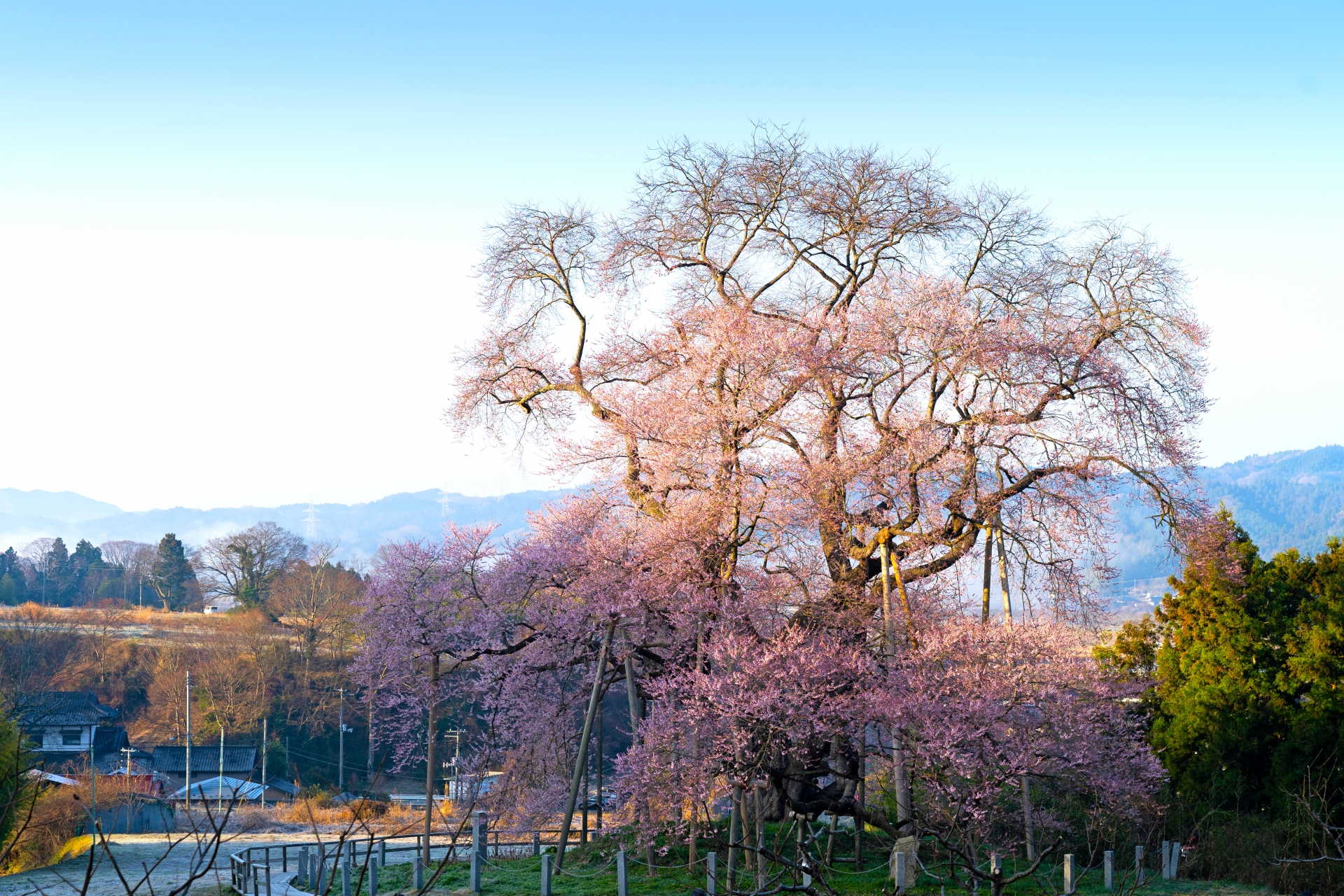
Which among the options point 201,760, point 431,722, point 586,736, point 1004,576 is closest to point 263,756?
point 201,760

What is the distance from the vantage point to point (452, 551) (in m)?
20.3

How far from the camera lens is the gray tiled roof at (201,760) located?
55219mm

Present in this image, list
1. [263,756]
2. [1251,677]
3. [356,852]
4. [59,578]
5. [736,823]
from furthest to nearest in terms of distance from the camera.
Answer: [59,578]
[263,756]
[1251,677]
[356,852]
[736,823]

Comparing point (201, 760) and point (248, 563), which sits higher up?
point (248, 563)

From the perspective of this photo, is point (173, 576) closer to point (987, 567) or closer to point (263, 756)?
Result: point (263, 756)

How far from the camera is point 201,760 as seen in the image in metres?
56.2

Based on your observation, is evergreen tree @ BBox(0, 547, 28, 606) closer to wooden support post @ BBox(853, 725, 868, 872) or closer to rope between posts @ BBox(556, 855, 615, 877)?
rope between posts @ BBox(556, 855, 615, 877)

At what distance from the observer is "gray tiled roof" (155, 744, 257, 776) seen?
2174 inches

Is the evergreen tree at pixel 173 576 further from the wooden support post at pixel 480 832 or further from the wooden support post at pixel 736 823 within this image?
the wooden support post at pixel 736 823

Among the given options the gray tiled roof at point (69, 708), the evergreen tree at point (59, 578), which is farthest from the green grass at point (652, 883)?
the evergreen tree at point (59, 578)

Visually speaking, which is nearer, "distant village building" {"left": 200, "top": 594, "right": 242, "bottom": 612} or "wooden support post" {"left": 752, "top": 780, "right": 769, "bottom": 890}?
"wooden support post" {"left": 752, "top": 780, "right": 769, "bottom": 890}

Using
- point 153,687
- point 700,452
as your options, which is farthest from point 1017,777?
point 153,687

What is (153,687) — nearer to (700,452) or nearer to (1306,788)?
(700,452)

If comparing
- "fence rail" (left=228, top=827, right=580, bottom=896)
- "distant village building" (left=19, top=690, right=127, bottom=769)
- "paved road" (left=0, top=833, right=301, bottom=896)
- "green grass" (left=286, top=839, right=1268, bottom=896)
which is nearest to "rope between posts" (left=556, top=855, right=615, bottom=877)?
"green grass" (left=286, top=839, right=1268, bottom=896)
